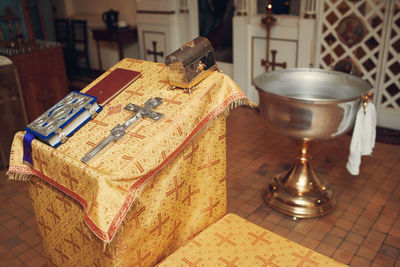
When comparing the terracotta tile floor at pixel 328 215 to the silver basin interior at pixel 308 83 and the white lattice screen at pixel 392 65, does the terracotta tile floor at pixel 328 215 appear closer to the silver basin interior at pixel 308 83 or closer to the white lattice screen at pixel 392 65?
the white lattice screen at pixel 392 65

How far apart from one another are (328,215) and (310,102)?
944 millimetres

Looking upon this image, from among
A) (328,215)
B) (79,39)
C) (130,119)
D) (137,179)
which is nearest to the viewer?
(137,179)

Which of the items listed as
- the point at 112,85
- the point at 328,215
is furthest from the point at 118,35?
the point at 328,215

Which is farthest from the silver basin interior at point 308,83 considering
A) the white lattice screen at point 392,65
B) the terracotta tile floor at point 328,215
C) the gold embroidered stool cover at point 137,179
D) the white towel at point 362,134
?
the white lattice screen at point 392,65

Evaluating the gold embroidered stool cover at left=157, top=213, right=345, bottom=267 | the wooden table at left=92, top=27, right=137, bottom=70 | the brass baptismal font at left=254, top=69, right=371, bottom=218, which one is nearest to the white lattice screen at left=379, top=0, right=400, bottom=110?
the brass baptismal font at left=254, top=69, right=371, bottom=218

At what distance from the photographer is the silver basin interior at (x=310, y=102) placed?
7.54ft

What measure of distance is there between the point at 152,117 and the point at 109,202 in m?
0.45

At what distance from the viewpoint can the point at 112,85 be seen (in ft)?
6.54

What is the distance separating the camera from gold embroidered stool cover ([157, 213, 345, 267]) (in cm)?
166

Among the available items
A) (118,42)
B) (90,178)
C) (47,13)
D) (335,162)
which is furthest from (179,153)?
(47,13)

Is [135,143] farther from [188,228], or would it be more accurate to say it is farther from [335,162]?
[335,162]

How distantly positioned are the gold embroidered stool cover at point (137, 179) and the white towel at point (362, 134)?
102 centimetres

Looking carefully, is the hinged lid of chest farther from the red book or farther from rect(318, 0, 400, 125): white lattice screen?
rect(318, 0, 400, 125): white lattice screen

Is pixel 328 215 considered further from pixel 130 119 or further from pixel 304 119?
pixel 130 119
